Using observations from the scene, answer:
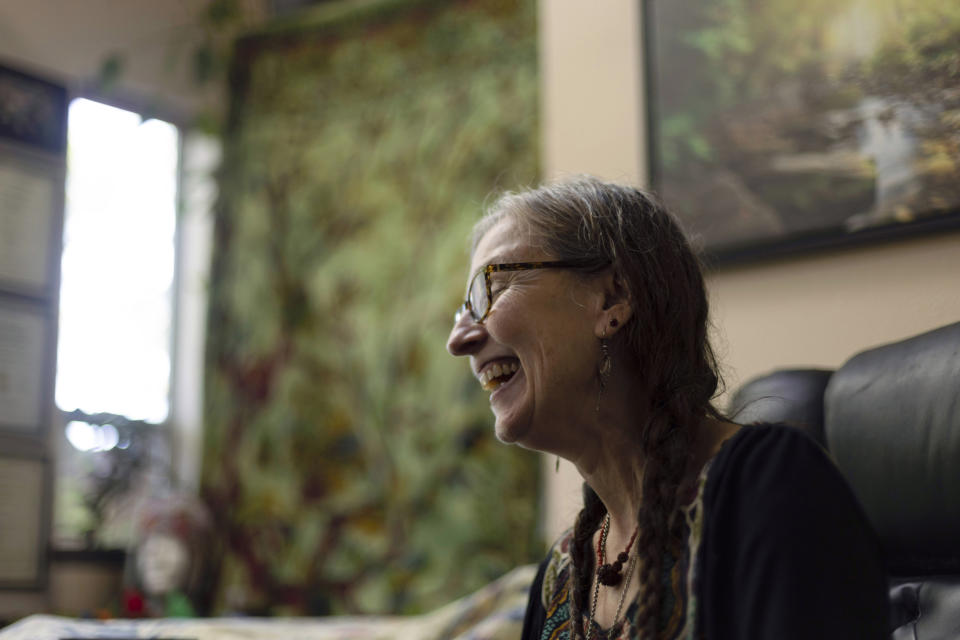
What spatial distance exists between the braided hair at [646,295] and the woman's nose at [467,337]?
0.15 metres

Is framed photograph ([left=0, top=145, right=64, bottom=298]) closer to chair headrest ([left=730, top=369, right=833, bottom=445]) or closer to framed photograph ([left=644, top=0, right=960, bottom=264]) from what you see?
framed photograph ([left=644, top=0, right=960, bottom=264])

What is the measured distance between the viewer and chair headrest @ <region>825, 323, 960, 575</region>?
1.39 m

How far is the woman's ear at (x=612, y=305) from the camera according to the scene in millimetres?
1345

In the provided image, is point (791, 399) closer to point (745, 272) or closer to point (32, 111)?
point (745, 272)

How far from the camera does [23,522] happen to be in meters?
3.12

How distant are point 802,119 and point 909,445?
105cm

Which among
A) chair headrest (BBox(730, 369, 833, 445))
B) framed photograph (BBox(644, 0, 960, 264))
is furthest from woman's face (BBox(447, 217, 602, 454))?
framed photograph (BBox(644, 0, 960, 264))

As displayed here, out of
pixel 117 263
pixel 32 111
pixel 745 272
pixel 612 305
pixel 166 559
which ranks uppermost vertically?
pixel 32 111

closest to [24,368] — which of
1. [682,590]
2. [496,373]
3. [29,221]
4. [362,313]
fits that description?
[29,221]

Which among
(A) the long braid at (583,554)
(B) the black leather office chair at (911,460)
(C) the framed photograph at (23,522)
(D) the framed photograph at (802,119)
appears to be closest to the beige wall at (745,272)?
(D) the framed photograph at (802,119)

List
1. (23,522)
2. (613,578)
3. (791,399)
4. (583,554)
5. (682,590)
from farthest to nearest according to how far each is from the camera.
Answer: (23,522), (791,399), (583,554), (613,578), (682,590)

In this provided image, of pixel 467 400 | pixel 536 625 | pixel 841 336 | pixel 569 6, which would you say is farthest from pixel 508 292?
pixel 467 400

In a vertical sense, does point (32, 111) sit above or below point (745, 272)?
above

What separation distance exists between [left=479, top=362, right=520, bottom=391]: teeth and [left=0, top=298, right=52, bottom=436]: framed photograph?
7.13ft
